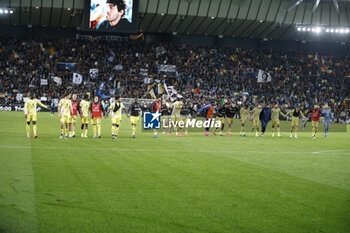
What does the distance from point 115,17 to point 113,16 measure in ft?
0.85

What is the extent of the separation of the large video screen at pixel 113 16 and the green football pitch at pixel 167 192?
119ft

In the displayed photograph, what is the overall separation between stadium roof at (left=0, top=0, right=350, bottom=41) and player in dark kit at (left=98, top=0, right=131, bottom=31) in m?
3.78

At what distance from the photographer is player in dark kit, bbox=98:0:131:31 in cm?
5012

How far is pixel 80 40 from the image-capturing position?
6150 centimetres

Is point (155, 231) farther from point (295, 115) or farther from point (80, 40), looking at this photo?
point (80, 40)

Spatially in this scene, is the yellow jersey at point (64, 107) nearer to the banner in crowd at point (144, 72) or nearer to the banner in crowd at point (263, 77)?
the banner in crowd at point (144, 72)

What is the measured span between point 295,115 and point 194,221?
22.7m

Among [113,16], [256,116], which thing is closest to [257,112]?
[256,116]

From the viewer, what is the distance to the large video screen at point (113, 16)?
5012 centimetres

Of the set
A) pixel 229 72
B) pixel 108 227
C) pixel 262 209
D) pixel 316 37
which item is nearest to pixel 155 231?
pixel 108 227

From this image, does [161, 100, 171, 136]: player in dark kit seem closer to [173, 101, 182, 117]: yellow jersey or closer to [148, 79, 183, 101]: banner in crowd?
[173, 101, 182, 117]: yellow jersey

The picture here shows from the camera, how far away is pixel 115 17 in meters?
Answer: 50.3

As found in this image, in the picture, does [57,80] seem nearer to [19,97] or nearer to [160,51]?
[19,97]

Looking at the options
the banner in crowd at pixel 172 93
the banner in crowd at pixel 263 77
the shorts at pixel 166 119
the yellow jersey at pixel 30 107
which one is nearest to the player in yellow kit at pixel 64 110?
the yellow jersey at pixel 30 107
